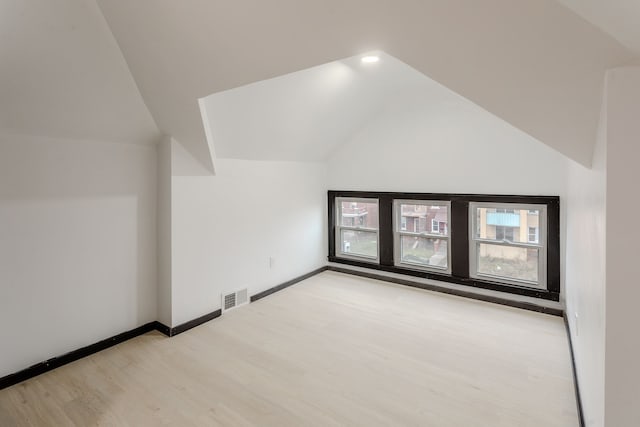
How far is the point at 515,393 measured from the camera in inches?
90.6

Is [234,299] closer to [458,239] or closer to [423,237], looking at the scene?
[423,237]

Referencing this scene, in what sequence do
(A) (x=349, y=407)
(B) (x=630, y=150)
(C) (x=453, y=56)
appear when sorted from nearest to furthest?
(B) (x=630, y=150), (C) (x=453, y=56), (A) (x=349, y=407)

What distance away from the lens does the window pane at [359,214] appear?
5039 millimetres

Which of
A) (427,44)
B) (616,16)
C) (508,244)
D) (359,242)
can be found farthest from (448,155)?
(616,16)

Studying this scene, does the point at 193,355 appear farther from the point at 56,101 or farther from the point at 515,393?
→ the point at 515,393

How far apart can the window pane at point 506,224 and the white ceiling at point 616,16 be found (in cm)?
321

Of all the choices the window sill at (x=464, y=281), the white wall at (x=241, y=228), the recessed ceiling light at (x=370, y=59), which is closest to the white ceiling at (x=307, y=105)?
the recessed ceiling light at (x=370, y=59)

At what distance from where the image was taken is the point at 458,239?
4184 mm

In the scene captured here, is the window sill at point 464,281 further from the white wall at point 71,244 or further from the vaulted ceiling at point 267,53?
the white wall at point 71,244

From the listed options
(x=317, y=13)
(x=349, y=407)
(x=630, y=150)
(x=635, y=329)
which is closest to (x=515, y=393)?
(x=349, y=407)

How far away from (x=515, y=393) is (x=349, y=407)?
120cm

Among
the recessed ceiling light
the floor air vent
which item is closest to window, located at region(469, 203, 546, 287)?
the recessed ceiling light

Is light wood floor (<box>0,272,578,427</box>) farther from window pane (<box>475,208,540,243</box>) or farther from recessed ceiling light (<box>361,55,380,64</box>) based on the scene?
recessed ceiling light (<box>361,55,380,64</box>)

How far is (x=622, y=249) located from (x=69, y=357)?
369 cm
